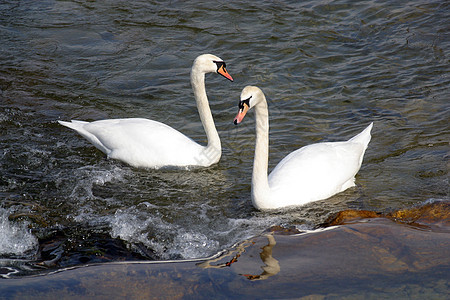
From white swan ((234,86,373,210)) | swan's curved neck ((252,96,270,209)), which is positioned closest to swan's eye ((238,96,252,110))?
white swan ((234,86,373,210))

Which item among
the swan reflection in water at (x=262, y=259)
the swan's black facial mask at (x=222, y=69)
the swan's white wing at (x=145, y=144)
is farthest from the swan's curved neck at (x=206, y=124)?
the swan reflection in water at (x=262, y=259)

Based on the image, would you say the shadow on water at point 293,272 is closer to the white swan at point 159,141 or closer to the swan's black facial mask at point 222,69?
the white swan at point 159,141

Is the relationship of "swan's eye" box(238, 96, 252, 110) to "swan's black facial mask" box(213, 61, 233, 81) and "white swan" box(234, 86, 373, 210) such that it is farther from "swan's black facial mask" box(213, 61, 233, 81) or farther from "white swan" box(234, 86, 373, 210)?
"swan's black facial mask" box(213, 61, 233, 81)

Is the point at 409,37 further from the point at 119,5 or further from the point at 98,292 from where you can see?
the point at 98,292

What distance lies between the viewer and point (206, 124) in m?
7.21

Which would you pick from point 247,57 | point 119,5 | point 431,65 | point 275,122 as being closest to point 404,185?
point 275,122

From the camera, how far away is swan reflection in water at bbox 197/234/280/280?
3832 mm

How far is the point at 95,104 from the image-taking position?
8.70 m

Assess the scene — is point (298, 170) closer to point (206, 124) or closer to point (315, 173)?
point (315, 173)

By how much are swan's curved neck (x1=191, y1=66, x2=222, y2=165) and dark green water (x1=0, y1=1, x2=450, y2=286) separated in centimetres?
20

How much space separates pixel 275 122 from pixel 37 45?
17.6 ft

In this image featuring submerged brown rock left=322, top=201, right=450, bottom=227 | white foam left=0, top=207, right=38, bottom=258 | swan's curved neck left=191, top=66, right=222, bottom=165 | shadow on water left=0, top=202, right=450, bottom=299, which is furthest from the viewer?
swan's curved neck left=191, top=66, right=222, bottom=165

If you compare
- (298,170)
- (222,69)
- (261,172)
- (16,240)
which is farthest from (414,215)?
(16,240)

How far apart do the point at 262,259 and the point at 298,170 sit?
2.07 metres
